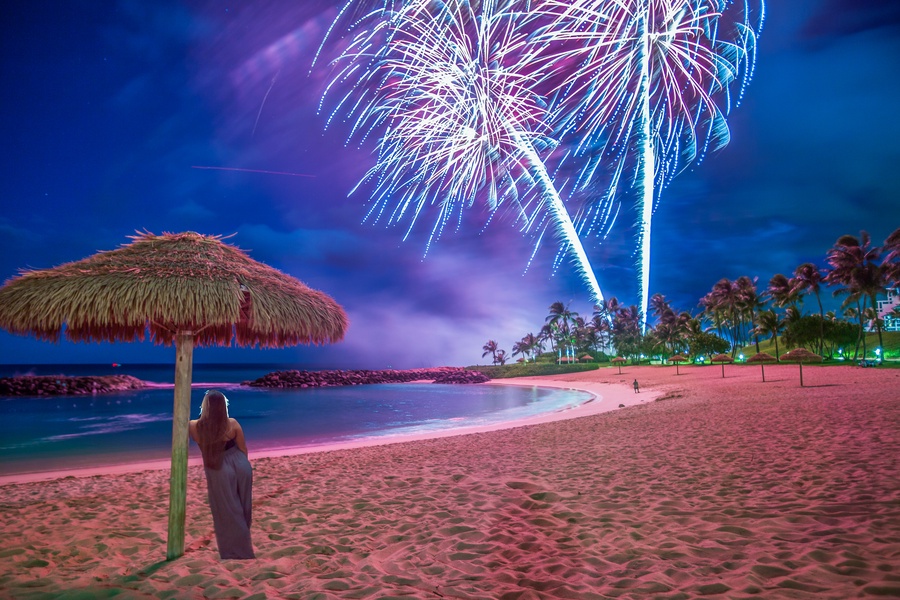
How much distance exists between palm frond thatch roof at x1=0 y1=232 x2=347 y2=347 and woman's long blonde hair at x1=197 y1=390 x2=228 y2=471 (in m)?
0.92

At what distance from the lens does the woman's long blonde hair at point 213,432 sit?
3.65 meters

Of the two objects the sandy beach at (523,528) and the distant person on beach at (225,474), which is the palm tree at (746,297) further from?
the distant person on beach at (225,474)

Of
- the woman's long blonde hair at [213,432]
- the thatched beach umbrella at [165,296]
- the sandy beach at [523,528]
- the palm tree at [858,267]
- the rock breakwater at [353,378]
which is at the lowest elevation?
the rock breakwater at [353,378]

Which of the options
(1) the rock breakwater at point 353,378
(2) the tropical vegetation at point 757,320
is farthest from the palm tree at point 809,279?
(1) the rock breakwater at point 353,378

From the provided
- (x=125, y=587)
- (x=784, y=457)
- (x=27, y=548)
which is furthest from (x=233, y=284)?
(x=784, y=457)

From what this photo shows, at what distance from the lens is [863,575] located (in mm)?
2891

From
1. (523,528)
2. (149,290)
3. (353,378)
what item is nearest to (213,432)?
(149,290)

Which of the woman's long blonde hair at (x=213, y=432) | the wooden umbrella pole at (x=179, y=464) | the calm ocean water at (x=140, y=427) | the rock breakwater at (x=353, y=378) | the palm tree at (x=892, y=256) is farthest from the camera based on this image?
the rock breakwater at (x=353, y=378)

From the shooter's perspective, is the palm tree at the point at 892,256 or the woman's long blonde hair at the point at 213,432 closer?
the woman's long blonde hair at the point at 213,432

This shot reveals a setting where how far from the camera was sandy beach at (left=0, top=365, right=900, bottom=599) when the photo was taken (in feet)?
10.5

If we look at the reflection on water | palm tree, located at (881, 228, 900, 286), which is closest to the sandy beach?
the reflection on water

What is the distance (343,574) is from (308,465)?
5.73 meters

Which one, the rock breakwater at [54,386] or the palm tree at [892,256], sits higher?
the palm tree at [892,256]

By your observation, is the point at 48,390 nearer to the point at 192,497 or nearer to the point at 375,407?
the point at 375,407
